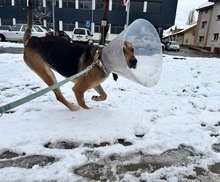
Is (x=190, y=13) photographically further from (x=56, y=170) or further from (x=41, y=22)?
(x=56, y=170)

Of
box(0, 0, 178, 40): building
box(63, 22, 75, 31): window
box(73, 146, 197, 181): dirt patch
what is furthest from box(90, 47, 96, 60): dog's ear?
box(63, 22, 75, 31): window

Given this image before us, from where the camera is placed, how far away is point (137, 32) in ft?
8.75

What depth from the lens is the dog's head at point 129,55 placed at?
8.65 ft

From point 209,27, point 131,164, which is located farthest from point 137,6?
point 131,164

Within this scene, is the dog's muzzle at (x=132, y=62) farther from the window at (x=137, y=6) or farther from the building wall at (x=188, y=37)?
the building wall at (x=188, y=37)

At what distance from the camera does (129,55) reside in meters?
2.71

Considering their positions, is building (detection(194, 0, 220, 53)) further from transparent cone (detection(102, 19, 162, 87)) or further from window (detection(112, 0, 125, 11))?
transparent cone (detection(102, 19, 162, 87))

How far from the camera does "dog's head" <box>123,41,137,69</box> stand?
2.64 metres

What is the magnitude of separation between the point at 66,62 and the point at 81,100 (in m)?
0.67

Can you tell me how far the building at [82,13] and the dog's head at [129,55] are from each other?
1270 inches

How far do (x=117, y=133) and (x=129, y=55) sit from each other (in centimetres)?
109

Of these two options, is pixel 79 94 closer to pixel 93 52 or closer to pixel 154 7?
pixel 93 52

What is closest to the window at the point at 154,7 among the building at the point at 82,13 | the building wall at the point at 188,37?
the building at the point at 82,13

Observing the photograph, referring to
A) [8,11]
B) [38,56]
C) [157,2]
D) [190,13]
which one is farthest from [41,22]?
[190,13]
